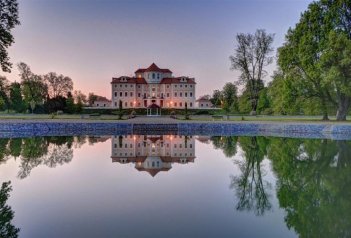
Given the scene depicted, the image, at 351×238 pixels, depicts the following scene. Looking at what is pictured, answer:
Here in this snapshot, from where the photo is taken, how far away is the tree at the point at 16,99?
50875mm

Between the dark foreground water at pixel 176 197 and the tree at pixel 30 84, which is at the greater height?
the tree at pixel 30 84

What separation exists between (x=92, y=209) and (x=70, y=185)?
201cm

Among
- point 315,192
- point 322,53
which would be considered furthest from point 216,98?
point 315,192

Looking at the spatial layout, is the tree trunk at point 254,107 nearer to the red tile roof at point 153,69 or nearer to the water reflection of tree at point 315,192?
the red tile roof at point 153,69

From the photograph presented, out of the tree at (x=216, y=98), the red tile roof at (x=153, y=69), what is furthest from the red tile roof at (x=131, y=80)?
the tree at (x=216, y=98)

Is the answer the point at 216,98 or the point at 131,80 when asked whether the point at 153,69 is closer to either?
the point at 131,80

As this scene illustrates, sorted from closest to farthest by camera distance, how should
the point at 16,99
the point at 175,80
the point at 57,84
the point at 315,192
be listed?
the point at 315,192 → the point at 16,99 → the point at 57,84 → the point at 175,80

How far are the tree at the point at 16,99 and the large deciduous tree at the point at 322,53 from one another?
133 ft

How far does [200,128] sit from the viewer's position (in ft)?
83.1

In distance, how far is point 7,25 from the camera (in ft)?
73.4

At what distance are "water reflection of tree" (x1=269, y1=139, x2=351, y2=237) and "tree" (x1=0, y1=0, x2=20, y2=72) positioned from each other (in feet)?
61.7

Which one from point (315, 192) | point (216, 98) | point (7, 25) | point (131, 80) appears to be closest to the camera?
point (315, 192)

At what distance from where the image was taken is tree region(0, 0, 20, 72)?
859 inches

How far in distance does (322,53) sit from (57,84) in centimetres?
4646
